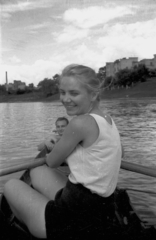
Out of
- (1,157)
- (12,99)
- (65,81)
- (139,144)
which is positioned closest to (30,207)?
(65,81)

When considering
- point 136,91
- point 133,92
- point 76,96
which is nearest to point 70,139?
point 76,96

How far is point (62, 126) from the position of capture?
619 centimetres

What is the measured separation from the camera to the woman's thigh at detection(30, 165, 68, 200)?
3.02 m

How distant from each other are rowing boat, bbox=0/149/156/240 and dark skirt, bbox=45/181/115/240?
0.11ft

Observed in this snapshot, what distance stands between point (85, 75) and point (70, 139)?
0.46 metres

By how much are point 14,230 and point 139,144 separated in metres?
12.5

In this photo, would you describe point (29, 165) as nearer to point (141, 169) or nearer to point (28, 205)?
point (28, 205)

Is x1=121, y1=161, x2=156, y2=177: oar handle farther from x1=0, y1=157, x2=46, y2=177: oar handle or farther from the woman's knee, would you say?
the woman's knee

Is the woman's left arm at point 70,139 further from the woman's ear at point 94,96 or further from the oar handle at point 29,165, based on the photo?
the oar handle at point 29,165

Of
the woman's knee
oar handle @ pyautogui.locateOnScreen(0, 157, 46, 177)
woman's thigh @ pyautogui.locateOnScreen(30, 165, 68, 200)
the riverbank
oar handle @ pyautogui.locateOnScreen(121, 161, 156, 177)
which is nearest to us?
the woman's knee

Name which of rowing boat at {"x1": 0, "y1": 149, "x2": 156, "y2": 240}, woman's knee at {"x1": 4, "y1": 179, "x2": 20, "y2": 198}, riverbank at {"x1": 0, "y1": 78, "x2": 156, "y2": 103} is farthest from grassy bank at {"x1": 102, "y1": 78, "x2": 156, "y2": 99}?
woman's knee at {"x1": 4, "y1": 179, "x2": 20, "y2": 198}

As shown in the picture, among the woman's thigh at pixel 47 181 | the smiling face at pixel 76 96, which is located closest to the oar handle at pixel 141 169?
the woman's thigh at pixel 47 181

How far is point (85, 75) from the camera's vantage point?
104 inches

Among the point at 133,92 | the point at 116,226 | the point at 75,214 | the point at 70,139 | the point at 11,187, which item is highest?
→ the point at 70,139
